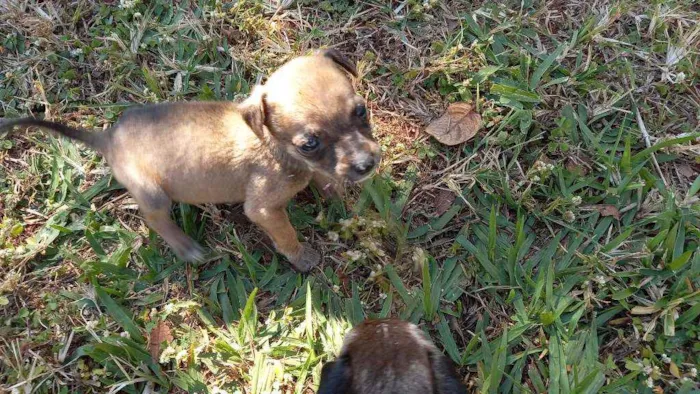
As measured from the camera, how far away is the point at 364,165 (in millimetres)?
3250

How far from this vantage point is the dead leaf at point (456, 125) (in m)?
4.49

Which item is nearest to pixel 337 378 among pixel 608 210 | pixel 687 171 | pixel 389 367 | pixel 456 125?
pixel 389 367

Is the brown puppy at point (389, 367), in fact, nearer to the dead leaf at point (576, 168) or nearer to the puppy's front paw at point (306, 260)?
the puppy's front paw at point (306, 260)

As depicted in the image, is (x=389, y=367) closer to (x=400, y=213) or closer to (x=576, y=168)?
(x=400, y=213)

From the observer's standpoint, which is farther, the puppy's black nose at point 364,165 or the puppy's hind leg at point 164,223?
the puppy's hind leg at point 164,223

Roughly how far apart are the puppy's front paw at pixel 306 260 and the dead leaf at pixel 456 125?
1364 millimetres

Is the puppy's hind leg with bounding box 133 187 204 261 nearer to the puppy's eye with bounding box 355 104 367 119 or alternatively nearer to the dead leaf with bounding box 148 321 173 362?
the dead leaf with bounding box 148 321 173 362

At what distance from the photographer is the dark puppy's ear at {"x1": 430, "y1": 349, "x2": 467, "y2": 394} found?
3.10 m

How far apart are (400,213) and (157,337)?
6.63 ft

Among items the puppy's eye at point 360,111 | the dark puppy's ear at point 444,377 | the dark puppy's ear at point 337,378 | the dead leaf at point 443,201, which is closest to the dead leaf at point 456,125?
the dead leaf at point 443,201

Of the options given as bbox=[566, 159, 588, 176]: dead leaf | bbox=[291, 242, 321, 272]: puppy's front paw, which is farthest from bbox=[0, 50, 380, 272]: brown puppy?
bbox=[566, 159, 588, 176]: dead leaf

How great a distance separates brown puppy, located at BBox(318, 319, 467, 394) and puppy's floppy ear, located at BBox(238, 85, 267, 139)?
4.63 feet

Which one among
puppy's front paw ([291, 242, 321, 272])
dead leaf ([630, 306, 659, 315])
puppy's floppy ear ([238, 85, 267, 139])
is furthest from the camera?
puppy's front paw ([291, 242, 321, 272])

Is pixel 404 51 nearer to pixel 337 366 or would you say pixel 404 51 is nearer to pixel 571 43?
pixel 571 43
